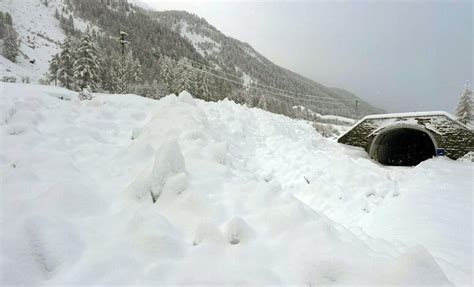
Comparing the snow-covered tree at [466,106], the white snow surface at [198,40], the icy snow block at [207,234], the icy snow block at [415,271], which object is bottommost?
the icy snow block at [207,234]

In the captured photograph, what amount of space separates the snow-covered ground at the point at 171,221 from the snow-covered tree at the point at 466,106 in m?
37.2

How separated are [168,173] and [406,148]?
79.7 ft

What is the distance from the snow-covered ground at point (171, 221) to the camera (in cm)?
250

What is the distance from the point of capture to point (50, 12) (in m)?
102

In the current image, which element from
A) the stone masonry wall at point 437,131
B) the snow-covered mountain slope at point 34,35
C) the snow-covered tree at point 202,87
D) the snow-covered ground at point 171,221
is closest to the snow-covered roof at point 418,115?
the stone masonry wall at point 437,131

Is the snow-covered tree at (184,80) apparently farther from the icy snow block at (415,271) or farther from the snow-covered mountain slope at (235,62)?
the snow-covered mountain slope at (235,62)

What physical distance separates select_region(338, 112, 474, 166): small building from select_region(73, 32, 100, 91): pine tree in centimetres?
2876

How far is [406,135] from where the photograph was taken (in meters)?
22.2

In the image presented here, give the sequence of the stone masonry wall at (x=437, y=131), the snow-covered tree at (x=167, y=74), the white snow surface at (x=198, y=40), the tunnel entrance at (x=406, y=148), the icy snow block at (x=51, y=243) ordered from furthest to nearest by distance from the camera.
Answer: the white snow surface at (x=198, y=40), the snow-covered tree at (x=167, y=74), the tunnel entrance at (x=406, y=148), the stone masonry wall at (x=437, y=131), the icy snow block at (x=51, y=243)

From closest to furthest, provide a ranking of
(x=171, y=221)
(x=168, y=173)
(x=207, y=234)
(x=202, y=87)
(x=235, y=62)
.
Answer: (x=207, y=234) < (x=171, y=221) < (x=168, y=173) < (x=202, y=87) < (x=235, y=62)

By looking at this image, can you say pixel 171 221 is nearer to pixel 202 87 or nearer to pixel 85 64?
pixel 85 64

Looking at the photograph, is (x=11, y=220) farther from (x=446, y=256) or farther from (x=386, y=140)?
(x=386, y=140)

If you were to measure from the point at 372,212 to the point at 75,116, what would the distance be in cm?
834

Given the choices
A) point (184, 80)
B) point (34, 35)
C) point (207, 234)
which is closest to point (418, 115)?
point (207, 234)
